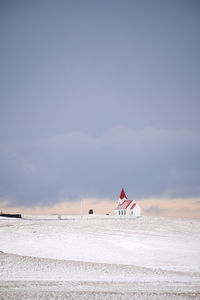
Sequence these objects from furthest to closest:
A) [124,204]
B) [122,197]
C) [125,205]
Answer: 1. [122,197]
2. [124,204]
3. [125,205]

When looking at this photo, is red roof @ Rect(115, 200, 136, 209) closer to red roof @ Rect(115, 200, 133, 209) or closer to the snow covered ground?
red roof @ Rect(115, 200, 133, 209)

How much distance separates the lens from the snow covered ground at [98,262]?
489 inches

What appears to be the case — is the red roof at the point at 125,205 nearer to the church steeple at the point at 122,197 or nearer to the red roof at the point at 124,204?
the red roof at the point at 124,204

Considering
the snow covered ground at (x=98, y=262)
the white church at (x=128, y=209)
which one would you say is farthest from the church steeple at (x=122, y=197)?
the snow covered ground at (x=98, y=262)

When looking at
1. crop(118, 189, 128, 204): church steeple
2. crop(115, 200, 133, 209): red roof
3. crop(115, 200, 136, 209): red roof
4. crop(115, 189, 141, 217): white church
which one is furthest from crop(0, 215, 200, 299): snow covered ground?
crop(118, 189, 128, 204): church steeple

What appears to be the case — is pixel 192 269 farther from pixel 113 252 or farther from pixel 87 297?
pixel 87 297

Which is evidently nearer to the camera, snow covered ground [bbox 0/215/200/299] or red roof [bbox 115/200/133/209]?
snow covered ground [bbox 0/215/200/299]

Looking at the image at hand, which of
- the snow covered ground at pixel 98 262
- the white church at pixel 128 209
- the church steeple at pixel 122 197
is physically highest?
the church steeple at pixel 122 197

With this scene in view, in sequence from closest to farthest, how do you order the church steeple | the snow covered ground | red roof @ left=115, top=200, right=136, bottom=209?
the snow covered ground → red roof @ left=115, top=200, right=136, bottom=209 → the church steeple

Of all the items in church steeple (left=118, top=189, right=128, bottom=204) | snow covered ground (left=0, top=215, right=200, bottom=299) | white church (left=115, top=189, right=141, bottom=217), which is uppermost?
church steeple (left=118, top=189, right=128, bottom=204)

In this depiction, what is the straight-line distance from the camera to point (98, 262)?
67.5 ft

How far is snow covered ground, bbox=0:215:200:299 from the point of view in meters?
12.4

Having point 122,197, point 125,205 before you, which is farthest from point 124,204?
point 122,197

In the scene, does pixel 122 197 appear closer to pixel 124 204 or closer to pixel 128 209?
pixel 124 204
